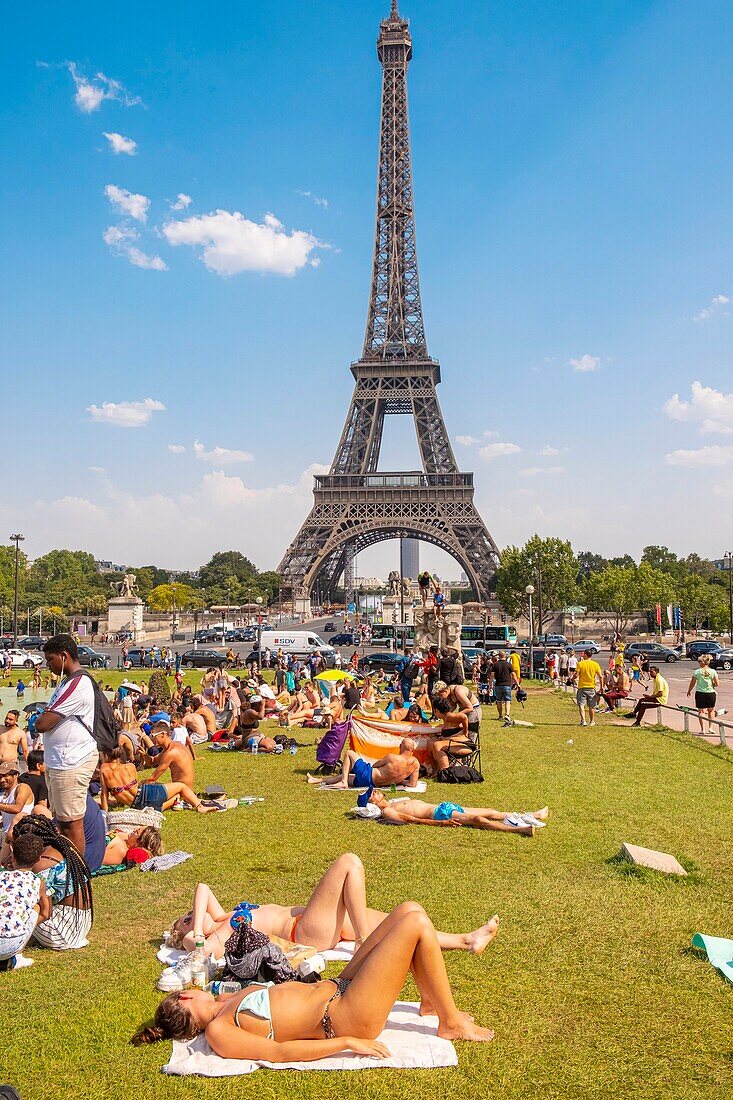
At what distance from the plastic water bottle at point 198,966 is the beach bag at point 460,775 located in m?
6.90

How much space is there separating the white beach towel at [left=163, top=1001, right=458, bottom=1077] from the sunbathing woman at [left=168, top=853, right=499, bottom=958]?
0.90 metres

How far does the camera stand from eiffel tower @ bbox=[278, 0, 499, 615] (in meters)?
73.2

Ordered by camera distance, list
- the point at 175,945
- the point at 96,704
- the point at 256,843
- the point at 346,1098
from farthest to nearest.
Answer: the point at 256,843
the point at 96,704
the point at 175,945
the point at 346,1098

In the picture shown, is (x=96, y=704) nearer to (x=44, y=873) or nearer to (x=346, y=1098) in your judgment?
(x=44, y=873)

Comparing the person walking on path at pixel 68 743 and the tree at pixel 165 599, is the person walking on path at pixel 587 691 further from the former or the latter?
the tree at pixel 165 599

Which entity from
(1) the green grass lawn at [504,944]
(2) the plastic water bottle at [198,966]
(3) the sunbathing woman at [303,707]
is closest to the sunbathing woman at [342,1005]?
(1) the green grass lawn at [504,944]

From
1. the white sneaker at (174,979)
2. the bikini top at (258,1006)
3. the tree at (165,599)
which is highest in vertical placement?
the tree at (165,599)

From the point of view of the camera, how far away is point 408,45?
8269 centimetres

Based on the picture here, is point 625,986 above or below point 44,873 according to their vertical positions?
below

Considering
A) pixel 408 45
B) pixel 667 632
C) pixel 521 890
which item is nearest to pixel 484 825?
pixel 521 890

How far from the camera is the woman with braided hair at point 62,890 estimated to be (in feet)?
19.5

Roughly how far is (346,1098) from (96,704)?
3824mm

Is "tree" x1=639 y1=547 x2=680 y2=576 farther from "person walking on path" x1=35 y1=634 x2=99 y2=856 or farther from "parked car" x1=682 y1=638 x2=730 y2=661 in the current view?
"person walking on path" x1=35 y1=634 x2=99 y2=856

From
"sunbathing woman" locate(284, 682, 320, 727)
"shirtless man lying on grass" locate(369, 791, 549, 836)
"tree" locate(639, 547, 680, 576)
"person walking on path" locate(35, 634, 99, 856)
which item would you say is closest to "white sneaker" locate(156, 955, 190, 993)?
"person walking on path" locate(35, 634, 99, 856)
